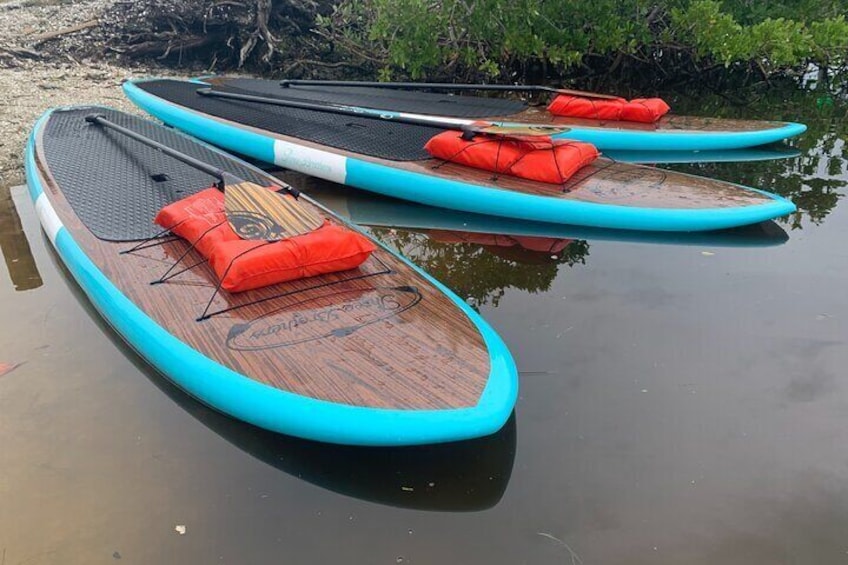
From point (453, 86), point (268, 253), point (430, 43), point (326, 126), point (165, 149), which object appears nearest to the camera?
point (268, 253)

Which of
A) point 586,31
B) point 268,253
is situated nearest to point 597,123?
point 586,31

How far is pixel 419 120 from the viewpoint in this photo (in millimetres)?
5129

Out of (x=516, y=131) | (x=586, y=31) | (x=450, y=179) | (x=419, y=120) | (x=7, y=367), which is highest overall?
(x=586, y=31)

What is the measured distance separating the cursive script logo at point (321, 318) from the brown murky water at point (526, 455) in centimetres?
35

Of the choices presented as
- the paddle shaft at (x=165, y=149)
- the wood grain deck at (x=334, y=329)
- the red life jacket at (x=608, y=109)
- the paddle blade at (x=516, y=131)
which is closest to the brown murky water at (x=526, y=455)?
the wood grain deck at (x=334, y=329)

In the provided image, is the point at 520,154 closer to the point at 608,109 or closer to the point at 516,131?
the point at 516,131

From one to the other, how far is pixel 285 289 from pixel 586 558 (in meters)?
1.63

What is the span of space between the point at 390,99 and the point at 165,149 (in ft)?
9.99

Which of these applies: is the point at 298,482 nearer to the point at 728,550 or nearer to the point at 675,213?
the point at 728,550

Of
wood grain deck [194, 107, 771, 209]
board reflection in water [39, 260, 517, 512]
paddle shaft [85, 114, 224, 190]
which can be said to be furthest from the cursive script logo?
wood grain deck [194, 107, 771, 209]

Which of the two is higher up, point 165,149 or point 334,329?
point 165,149

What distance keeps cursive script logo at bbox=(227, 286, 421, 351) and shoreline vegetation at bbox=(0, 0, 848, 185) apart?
16.8 ft

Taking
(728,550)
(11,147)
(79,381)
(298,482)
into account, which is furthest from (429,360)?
(11,147)

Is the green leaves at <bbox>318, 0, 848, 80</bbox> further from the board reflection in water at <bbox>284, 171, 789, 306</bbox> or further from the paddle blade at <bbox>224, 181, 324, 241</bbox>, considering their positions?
the paddle blade at <bbox>224, 181, 324, 241</bbox>
